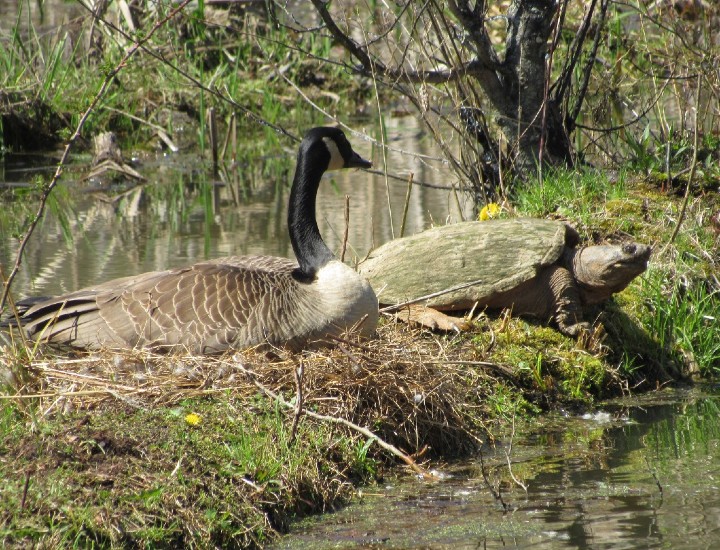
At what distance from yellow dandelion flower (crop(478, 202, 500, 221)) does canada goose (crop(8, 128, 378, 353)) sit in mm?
2164

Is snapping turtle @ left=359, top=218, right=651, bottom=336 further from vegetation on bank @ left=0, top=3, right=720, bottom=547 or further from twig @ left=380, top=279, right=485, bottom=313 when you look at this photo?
vegetation on bank @ left=0, top=3, right=720, bottom=547

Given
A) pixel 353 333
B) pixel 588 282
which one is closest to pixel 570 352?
pixel 588 282

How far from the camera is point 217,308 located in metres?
6.28

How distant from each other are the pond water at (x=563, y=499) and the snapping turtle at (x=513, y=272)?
1.16 metres

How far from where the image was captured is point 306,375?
18.8 ft

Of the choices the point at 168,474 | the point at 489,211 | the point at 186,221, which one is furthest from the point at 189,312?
the point at 186,221

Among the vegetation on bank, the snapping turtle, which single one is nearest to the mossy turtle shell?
the snapping turtle

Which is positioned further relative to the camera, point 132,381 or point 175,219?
point 175,219

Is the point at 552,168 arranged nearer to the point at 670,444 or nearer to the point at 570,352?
the point at 570,352

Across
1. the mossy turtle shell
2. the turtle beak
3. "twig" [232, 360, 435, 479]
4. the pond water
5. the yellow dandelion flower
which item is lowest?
the pond water

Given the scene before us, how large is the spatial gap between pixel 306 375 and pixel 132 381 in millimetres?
982

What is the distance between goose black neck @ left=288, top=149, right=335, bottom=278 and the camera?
6762mm

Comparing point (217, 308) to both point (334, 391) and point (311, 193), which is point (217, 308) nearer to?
point (334, 391)

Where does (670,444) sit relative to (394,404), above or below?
below
